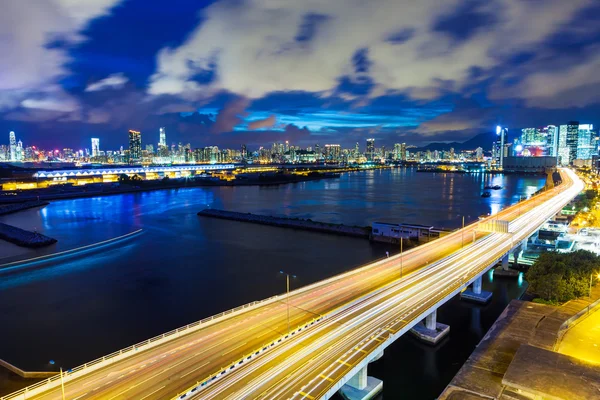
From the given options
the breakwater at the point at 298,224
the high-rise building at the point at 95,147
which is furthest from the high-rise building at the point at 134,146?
the breakwater at the point at 298,224

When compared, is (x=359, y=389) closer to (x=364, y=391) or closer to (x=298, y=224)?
(x=364, y=391)

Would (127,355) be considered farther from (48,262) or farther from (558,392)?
(48,262)

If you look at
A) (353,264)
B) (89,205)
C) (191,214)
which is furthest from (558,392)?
(89,205)

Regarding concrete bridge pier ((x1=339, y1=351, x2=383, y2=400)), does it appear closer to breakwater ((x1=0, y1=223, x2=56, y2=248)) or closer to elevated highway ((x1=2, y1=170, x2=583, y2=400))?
elevated highway ((x1=2, y1=170, x2=583, y2=400))

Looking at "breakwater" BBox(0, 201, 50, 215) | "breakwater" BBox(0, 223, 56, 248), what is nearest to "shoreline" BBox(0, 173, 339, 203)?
"breakwater" BBox(0, 201, 50, 215)

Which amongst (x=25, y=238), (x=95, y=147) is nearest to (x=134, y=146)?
(x=95, y=147)
